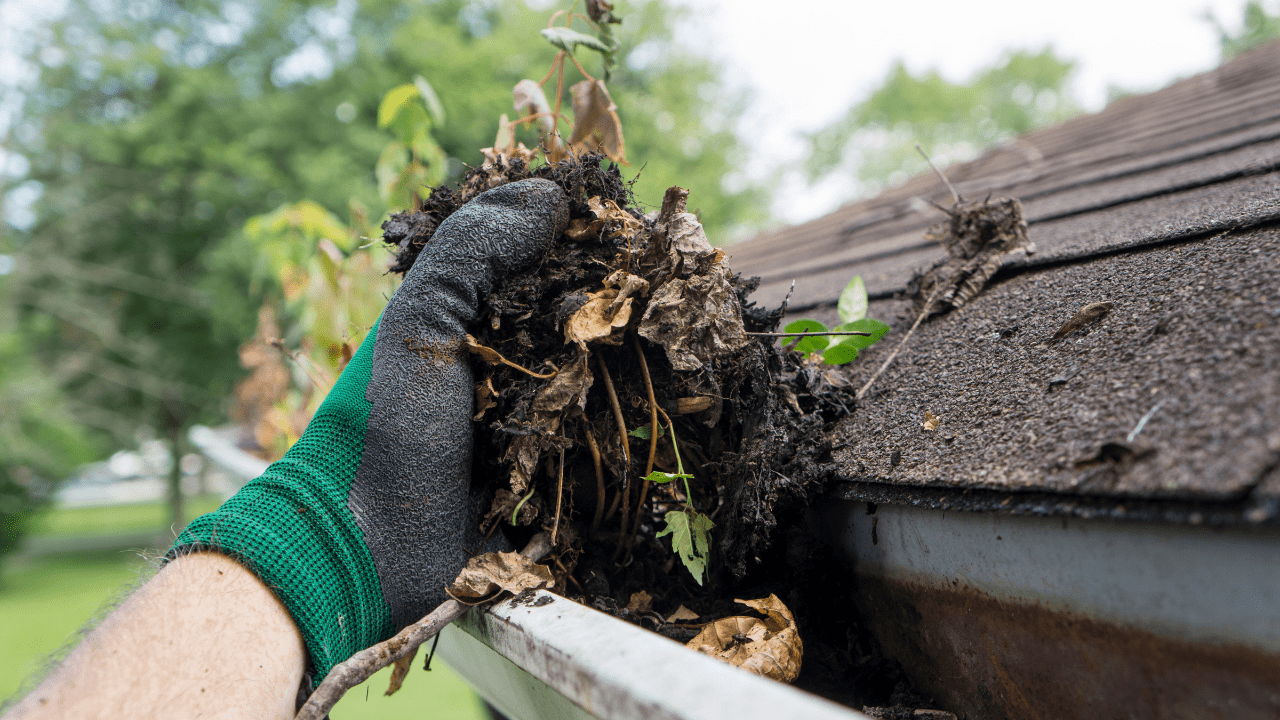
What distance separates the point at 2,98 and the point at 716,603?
12958 millimetres

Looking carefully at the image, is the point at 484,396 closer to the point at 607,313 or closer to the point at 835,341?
the point at 607,313

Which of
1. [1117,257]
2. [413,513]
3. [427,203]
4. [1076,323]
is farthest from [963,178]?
[413,513]

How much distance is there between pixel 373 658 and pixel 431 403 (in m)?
0.33

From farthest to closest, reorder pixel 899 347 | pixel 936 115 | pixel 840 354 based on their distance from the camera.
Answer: pixel 936 115
pixel 899 347
pixel 840 354

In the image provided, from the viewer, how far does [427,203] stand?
3.66 feet

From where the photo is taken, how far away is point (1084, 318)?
2.81 feet

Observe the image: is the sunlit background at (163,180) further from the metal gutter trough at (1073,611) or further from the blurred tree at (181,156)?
the metal gutter trough at (1073,611)

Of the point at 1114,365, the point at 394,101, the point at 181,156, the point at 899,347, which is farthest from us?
the point at 181,156

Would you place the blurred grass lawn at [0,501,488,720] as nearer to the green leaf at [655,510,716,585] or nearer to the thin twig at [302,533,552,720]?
the thin twig at [302,533,552,720]

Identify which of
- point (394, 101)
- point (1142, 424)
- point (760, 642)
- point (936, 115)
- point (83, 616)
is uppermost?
point (936, 115)

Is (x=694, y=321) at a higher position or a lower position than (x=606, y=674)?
higher

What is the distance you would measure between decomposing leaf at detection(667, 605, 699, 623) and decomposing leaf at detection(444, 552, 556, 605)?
171 mm

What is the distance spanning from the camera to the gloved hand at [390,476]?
2.84 feet

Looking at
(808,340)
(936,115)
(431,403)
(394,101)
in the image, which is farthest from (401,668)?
(936,115)
